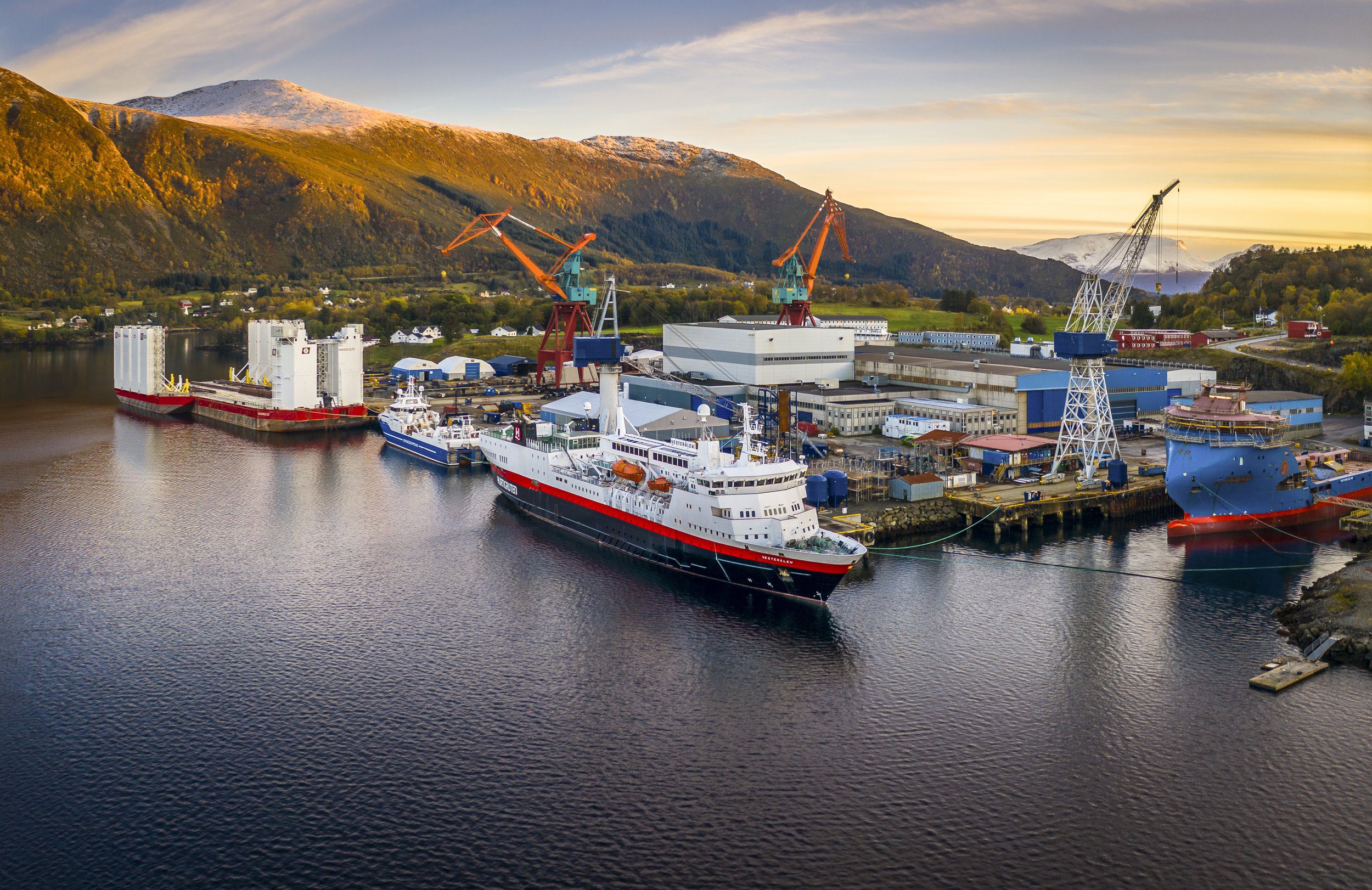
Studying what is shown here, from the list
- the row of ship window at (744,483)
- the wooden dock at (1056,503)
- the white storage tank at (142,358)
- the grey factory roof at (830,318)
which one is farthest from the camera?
the grey factory roof at (830,318)

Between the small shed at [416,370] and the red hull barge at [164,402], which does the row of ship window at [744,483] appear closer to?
the small shed at [416,370]

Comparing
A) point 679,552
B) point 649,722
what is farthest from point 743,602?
point 649,722

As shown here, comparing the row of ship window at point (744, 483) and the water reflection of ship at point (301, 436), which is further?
the water reflection of ship at point (301, 436)

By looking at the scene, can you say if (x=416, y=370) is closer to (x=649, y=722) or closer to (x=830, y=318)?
(x=830, y=318)

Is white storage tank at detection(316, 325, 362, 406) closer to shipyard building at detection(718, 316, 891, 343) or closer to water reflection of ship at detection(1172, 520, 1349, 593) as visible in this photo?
shipyard building at detection(718, 316, 891, 343)

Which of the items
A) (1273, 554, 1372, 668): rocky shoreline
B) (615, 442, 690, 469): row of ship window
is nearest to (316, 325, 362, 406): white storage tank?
(615, 442, 690, 469): row of ship window

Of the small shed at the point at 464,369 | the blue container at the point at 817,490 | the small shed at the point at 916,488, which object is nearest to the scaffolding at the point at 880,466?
the small shed at the point at 916,488
